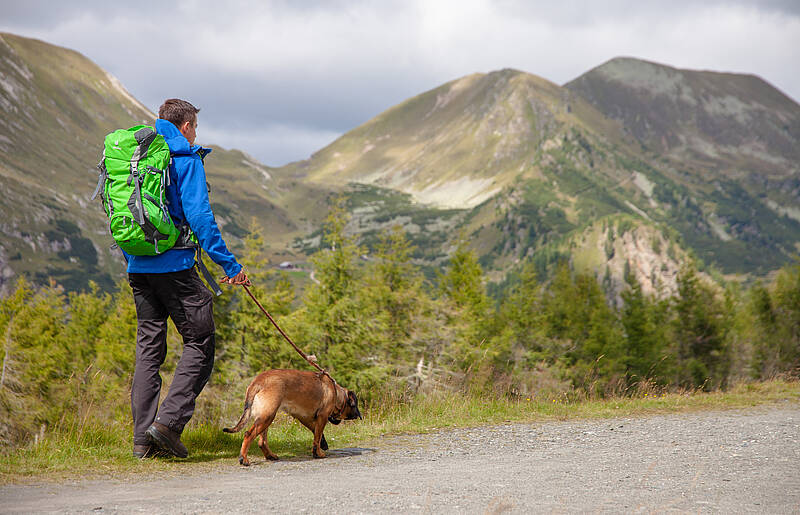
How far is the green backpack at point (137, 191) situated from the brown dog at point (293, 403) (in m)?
1.69

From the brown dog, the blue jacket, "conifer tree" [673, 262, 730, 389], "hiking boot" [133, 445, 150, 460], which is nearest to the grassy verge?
"hiking boot" [133, 445, 150, 460]

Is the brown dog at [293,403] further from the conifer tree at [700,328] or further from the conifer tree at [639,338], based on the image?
the conifer tree at [700,328]

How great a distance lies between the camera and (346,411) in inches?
266

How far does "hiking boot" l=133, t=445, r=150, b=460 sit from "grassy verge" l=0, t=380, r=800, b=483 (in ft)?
0.20

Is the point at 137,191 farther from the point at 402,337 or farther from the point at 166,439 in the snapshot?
the point at 402,337

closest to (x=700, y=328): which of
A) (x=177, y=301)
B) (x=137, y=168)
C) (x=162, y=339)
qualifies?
(x=162, y=339)

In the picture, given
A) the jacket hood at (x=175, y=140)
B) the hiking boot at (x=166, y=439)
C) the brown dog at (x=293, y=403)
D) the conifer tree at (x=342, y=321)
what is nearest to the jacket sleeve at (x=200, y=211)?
the jacket hood at (x=175, y=140)

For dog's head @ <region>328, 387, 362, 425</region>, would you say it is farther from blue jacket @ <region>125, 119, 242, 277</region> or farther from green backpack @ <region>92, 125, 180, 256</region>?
green backpack @ <region>92, 125, 180, 256</region>

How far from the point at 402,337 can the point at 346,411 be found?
65.9 ft

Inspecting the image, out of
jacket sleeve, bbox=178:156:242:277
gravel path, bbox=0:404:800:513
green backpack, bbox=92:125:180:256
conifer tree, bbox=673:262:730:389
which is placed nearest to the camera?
gravel path, bbox=0:404:800:513

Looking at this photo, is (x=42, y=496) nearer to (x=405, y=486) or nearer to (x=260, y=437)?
(x=260, y=437)

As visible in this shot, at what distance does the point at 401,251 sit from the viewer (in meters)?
39.1

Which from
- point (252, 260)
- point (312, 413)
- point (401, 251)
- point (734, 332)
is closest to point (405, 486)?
point (312, 413)

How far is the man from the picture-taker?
5645mm
